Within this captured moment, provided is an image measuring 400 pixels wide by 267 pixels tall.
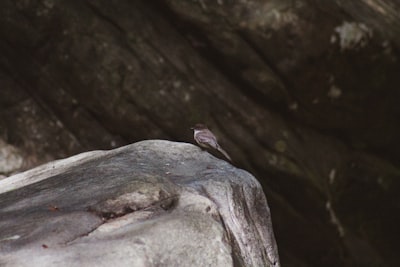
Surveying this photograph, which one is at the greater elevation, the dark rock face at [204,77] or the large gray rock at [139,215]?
the large gray rock at [139,215]

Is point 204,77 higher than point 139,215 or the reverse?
the reverse

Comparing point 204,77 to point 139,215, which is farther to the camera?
point 204,77

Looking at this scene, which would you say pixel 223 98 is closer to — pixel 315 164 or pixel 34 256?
pixel 315 164

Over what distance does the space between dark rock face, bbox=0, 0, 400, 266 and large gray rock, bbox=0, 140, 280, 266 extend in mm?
3816

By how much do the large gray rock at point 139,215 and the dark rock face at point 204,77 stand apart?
12.5 ft

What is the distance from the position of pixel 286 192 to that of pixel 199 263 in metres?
5.66

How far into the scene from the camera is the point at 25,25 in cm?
773

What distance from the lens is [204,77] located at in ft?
26.1

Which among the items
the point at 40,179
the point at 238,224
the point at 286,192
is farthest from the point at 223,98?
the point at 238,224

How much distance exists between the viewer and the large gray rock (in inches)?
106

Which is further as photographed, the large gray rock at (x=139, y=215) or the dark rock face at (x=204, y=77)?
the dark rock face at (x=204, y=77)

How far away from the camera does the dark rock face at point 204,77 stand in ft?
25.4

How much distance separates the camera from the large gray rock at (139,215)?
2.68 meters

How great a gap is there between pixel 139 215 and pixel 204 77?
5068 millimetres
